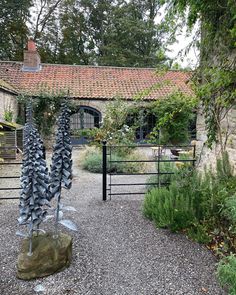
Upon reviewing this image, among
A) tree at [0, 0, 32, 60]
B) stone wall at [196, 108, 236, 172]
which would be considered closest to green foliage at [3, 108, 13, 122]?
stone wall at [196, 108, 236, 172]

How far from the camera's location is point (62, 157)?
284 cm

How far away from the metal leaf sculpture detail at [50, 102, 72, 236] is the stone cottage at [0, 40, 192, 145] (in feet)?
33.7

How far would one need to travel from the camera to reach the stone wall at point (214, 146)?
4.33 m

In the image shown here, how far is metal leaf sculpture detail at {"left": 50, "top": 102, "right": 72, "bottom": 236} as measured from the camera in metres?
2.79

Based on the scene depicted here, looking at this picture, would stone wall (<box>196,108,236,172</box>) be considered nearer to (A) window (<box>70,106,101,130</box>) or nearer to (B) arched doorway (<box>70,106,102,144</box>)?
(B) arched doorway (<box>70,106,102,144</box>)

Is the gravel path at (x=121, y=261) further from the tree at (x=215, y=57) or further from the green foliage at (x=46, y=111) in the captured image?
the green foliage at (x=46, y=111)

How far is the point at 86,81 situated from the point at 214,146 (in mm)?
11209

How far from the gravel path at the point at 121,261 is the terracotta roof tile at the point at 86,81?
981 centimetres

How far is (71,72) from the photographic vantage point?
15336 millimetres

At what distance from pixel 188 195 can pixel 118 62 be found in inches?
750

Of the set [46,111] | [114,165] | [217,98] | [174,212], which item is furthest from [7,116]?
[174,212]

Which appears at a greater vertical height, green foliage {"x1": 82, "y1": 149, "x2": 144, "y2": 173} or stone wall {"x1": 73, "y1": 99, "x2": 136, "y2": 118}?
stone wall {"x1": 73, "y1": 99, "x2": 136, "y2": 118}

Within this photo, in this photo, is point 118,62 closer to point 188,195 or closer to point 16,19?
point 16,19

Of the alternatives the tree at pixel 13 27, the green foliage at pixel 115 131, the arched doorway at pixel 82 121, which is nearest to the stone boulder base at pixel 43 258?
the green foliage at pixel 115 131
